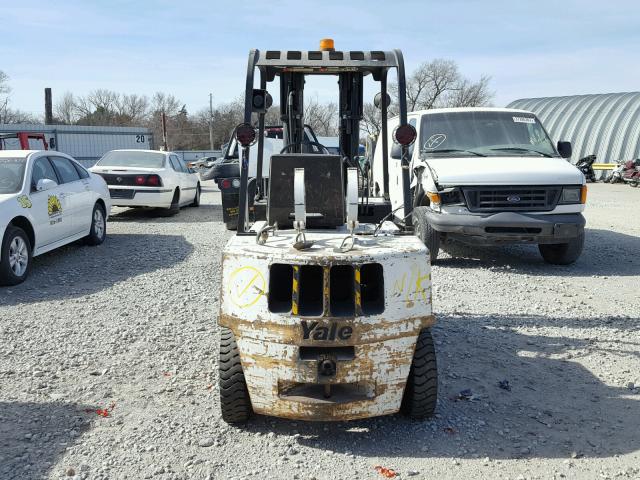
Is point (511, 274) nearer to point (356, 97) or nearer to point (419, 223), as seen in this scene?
point (419, 223)

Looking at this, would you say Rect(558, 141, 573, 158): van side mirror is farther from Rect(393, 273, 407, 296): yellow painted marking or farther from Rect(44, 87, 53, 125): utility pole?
Rect(44, 87, 53, 125): utility pole

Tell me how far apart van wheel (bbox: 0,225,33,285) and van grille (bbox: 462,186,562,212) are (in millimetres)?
5573

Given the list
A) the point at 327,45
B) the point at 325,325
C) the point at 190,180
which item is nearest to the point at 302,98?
the point at 327,45

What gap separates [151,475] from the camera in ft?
11.0

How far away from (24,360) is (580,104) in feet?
131

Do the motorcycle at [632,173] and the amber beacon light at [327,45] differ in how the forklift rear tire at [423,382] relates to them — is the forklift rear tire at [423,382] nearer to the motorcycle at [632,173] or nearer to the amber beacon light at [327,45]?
the amber beacon light at [327,45]

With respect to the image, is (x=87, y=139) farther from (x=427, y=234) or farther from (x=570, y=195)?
(x=570, y=195)

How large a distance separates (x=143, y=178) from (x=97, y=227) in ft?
10.8

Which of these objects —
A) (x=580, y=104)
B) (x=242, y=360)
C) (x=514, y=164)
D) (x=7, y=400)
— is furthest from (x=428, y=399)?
(x=580, y=104)

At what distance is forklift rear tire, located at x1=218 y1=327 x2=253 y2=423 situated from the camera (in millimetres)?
3791

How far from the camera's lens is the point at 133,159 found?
14.1 metres

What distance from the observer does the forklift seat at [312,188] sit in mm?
4344

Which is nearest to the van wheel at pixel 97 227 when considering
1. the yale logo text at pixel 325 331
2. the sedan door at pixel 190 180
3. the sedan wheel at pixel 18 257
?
the sedan wheel at pixel 18 257

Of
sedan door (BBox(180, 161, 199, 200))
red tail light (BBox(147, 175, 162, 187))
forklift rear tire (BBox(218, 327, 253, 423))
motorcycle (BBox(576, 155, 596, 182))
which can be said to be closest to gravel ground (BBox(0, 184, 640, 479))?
forklift rear tire (BBox(218, 327, 253, 423))
